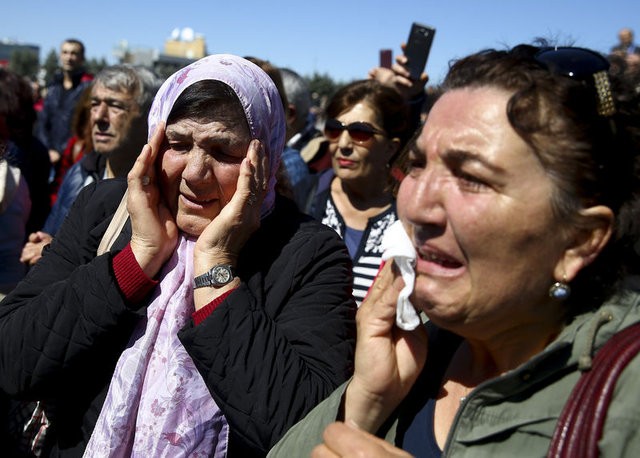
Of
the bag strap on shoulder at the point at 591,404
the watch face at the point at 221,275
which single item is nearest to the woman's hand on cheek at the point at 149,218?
the watch face at the point at 221,275

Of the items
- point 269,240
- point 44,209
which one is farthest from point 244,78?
point 44,209

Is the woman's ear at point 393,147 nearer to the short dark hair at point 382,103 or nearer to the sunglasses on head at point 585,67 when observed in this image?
the short dark hair at point 382,103

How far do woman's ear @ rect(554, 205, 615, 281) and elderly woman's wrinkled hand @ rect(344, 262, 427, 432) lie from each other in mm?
350

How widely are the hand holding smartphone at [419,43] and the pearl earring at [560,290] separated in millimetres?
3231

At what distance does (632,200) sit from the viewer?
1.50 metres

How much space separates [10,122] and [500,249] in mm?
4983

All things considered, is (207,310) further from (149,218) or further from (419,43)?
(419,43)

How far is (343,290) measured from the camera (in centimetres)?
211

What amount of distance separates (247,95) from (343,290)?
0.68m

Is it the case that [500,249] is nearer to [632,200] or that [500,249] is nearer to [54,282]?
[632,200]

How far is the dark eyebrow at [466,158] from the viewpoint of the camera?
1.43m

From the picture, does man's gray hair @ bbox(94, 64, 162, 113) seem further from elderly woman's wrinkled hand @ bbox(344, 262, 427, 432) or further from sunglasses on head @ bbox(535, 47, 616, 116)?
sunglasses on head @ bbox(535, 47, 616, 116)

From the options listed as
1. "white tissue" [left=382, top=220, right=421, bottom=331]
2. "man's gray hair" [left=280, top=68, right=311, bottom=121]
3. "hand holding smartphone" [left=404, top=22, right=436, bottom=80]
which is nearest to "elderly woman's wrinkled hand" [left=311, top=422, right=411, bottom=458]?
"white tissue" [left=382, top=220, right=421, bottom=331]

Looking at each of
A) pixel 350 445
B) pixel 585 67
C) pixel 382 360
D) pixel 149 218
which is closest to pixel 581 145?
pixel 585 67
